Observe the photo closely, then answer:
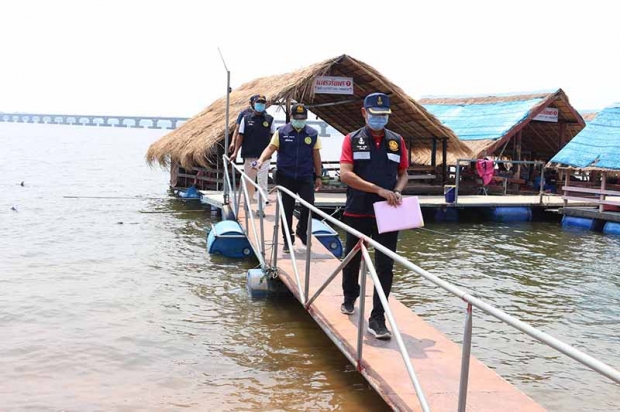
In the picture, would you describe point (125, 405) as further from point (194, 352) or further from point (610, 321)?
point (610, 321)

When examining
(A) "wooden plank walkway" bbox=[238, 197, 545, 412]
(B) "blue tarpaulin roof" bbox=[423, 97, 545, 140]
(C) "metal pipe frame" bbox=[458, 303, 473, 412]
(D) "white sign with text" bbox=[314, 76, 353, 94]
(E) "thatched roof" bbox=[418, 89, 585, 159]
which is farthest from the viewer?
(B) "blue tarpaulin roof" bbox=[423, 97, 545, 140]

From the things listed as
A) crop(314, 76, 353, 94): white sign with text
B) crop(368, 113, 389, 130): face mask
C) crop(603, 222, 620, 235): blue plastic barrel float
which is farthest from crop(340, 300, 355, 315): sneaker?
crop(314, 76, 353, 94): white sign with text

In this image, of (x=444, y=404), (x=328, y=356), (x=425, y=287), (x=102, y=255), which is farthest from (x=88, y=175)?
(x=444, y=404)

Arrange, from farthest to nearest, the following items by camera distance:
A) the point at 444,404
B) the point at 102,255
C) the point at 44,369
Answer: the point at 102,255 → the point at 44,369 → the point at 444,404

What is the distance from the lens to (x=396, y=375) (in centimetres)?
435

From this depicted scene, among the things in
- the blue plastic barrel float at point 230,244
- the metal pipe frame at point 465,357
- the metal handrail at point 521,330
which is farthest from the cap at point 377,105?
the blue plastic barrel float at point 230,244

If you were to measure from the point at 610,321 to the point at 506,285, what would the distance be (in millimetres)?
1745

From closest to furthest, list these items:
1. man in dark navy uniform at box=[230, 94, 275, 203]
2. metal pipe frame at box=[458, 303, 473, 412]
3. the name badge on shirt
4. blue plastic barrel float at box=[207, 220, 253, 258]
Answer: metal pipe frame at box=[458, 303, 473, 412] < the name badge on shirt < man in dark navy uniform at box=[230, 94, 275, 203] < blue plastic barrel float at box=[207, 220, 253, 258]

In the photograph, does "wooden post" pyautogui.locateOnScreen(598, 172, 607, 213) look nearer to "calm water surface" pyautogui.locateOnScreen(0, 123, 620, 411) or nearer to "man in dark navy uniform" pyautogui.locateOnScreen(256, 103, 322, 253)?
"calm water surface" pyautogui.locateOnScreen(0, 123, 620, 411)

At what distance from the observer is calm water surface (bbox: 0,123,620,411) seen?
5.14 m

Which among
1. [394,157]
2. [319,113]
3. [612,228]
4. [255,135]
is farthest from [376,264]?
[319,113]

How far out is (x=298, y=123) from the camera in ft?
23.9

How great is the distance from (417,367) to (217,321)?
290 cm

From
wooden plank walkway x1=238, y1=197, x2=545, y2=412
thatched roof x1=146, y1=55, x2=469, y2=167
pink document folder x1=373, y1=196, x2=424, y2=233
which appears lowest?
wooden plank walkway x1=238, y1=197, x2=545, y2=412
